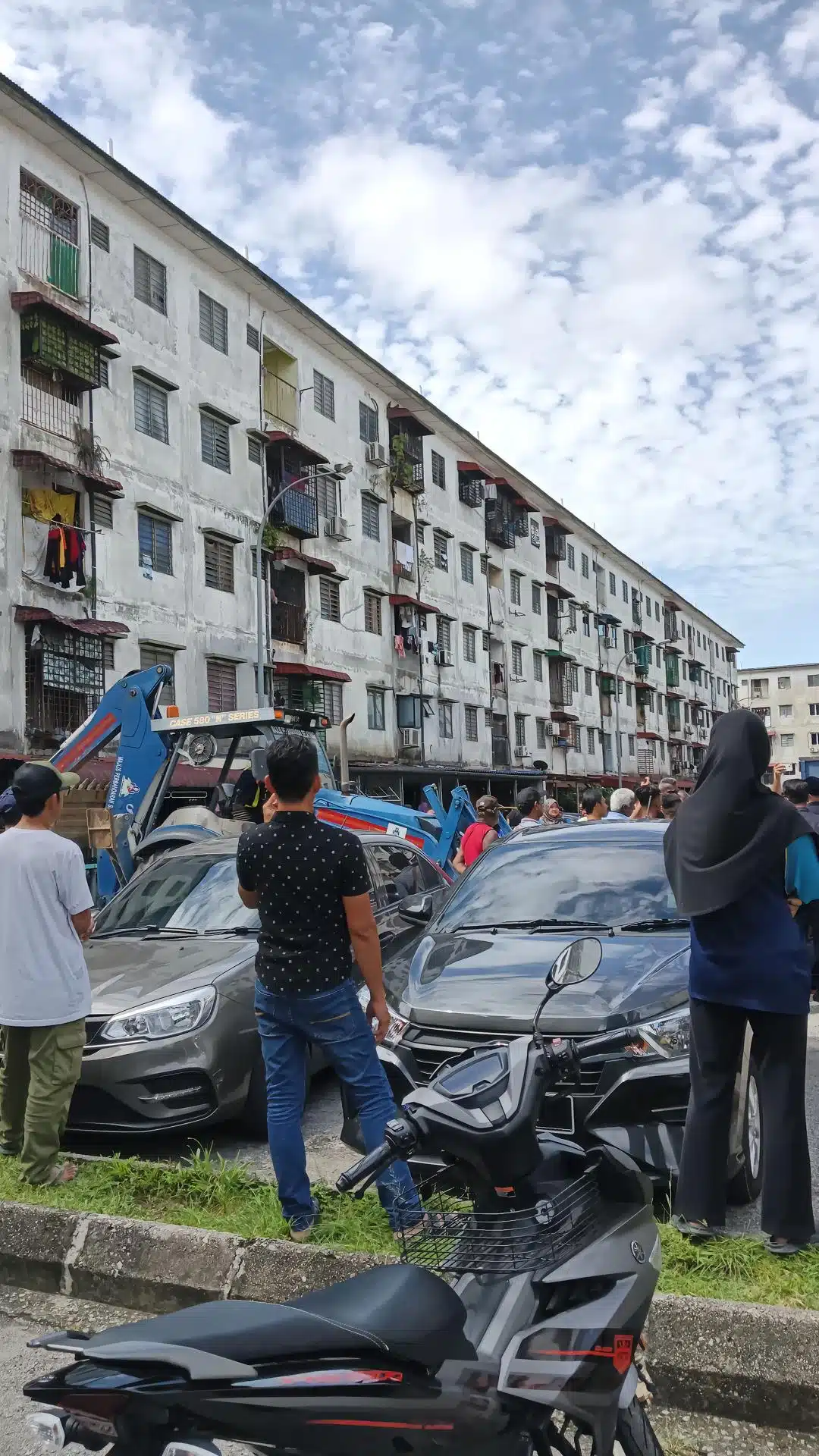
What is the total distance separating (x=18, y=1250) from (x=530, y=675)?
4345 centimetres

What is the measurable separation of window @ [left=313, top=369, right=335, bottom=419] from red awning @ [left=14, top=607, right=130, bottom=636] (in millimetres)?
12028

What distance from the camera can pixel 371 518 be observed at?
35281 mm

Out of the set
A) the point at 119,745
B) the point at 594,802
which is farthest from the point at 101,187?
the point at 594,802

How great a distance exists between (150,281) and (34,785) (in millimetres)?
23300

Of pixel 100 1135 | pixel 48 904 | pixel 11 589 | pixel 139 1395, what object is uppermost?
pixel 11 589

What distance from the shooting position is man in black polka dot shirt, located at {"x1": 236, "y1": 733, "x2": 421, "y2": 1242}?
4.07m

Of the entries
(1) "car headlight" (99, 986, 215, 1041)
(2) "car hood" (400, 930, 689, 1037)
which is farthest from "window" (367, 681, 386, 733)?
(2) "car hood" (400, 930, 689, 1037)

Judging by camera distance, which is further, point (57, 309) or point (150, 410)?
point (150, 410)

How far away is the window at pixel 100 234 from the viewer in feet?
78.1

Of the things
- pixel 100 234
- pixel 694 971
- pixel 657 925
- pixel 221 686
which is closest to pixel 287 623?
pixel 221 686

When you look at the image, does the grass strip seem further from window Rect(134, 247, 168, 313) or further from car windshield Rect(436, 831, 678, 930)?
window Rect(134, 247, 168, 313)

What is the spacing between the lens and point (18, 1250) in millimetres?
4348

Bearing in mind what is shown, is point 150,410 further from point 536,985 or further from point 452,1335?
point 452,1335

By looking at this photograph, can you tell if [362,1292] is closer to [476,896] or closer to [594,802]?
[476,896]
